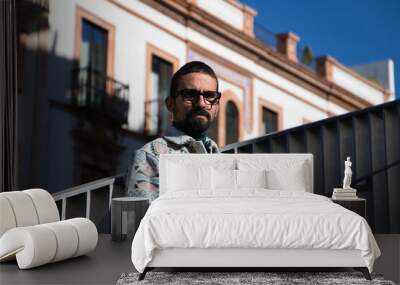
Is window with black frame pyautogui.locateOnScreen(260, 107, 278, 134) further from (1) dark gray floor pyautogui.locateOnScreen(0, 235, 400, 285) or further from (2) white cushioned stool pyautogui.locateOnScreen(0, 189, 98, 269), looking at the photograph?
(2) white cushioned stool pyautogui.locateOnScreen(0, 189, 98, 269)

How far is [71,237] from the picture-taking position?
3.30 m

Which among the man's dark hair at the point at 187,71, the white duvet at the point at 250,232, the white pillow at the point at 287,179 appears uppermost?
the man's dark hair at the point at 187,71

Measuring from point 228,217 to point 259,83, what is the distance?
3.88 m

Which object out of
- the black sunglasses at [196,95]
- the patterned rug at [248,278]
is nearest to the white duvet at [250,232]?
the patterned rug at [248,278]

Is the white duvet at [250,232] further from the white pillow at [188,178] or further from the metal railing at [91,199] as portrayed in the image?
the metal railing at [91,199]

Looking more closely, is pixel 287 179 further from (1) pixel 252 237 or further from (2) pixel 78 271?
(2) pixel 78 271

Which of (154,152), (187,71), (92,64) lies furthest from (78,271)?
(92,64)

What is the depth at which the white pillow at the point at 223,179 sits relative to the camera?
4090 mm

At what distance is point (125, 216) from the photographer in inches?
169

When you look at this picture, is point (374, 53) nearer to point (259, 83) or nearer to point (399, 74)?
point (399, 74)

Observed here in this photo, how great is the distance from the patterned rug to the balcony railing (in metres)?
3.06

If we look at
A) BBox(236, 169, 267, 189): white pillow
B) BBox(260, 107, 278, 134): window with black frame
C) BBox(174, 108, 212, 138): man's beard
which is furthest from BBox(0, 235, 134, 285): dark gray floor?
BBox(260, 107, 278, 134): window with black frame

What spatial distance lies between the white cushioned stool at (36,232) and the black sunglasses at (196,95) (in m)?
2.08

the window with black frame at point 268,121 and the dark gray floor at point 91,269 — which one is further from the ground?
the window with black frame at point 268,121
